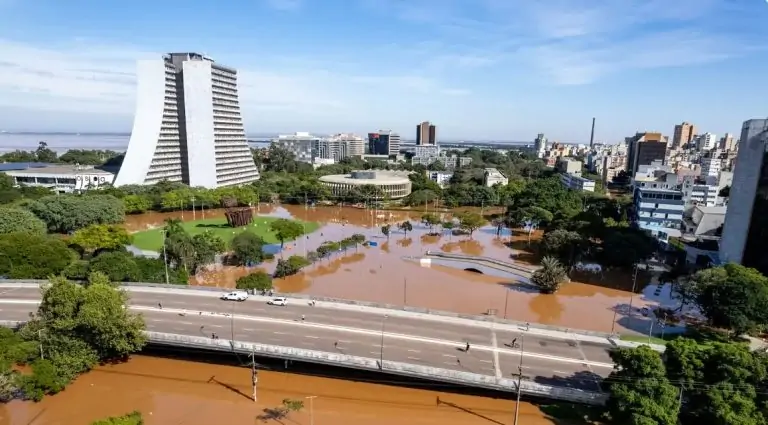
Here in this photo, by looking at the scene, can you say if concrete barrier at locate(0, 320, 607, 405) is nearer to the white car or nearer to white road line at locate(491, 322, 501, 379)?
white road line at locate(491, 322, 501, 379)

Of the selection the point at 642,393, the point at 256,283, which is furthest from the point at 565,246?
the point at 256,283

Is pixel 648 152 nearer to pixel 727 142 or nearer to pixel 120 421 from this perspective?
pixel 727 142

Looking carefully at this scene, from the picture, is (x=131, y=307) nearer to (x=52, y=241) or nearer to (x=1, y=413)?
(x=1, y=413)

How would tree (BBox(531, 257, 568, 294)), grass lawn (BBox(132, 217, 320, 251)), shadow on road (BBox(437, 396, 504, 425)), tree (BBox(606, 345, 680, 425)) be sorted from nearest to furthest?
1. tree (BBox(606, 345, 680, 425))
2. shadow on road (BBox(437, 396, 504, 425))
3. tree (BBox(531, 257, 568, 294))
4. grass lawn (BBox(132, 217, 320, 251))

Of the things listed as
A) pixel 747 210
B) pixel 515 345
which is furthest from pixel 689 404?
pixel 747 210

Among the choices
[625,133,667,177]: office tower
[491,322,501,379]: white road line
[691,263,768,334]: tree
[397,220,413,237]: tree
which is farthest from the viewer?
[625,133,667,177]: office tower

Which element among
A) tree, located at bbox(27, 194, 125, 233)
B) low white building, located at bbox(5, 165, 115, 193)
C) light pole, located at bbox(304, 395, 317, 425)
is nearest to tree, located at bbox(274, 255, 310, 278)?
light pole, located at bbox(304, 395, 317, 425)
